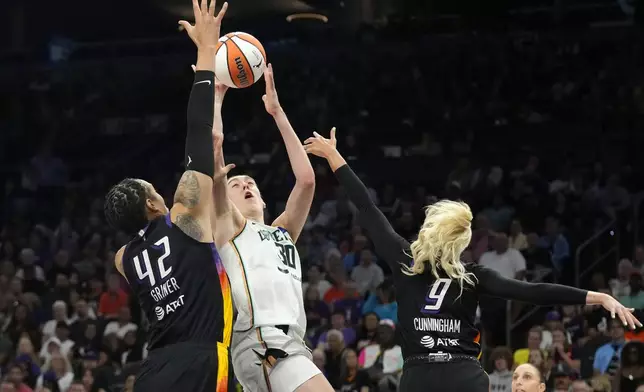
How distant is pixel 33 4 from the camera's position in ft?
75.8

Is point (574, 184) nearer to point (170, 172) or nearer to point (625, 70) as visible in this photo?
point (625, 70)

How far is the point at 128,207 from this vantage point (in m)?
5.09

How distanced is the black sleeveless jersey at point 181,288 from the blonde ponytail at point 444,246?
140 cm

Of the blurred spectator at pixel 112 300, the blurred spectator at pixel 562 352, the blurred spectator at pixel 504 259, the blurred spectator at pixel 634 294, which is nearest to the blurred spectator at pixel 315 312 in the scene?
the blurred spectator at pixel 504 259

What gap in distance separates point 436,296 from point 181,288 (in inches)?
65.7

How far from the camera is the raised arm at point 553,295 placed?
218 inches

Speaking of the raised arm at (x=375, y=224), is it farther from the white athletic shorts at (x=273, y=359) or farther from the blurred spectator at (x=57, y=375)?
the blurred spectator at (x=57, y=375)

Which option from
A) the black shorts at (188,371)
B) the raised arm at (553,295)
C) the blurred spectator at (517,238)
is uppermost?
the raised arm at (553,295)

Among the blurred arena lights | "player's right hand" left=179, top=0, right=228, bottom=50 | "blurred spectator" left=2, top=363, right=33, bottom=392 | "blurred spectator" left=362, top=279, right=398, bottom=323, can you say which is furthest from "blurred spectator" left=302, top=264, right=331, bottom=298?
"player's right hand" left=179, top=0, right=228, bottom=50

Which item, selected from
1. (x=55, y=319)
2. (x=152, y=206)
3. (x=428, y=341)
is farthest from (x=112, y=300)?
(x=152, y=206)

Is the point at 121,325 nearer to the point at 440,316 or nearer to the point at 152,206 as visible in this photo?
the point at 440,316

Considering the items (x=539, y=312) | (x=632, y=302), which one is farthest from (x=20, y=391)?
(x=632, y=302)

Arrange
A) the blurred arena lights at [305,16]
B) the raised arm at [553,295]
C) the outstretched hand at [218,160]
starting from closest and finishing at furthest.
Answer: the raised arm at [553,295], the outstretched hand at [218,160], the blurred arena lights at [305,16]

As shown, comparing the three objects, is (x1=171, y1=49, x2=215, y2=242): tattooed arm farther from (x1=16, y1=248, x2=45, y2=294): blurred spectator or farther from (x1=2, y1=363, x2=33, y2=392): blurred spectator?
(x1=16, y1=248, x2=45, y2=294): blurred spectator
